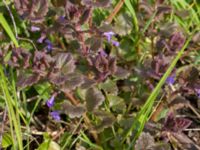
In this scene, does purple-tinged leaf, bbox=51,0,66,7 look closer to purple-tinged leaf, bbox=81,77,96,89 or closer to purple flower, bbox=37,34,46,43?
purple flower, bbox=37,34,46,43

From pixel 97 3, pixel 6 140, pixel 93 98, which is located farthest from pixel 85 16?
pixel 6 140

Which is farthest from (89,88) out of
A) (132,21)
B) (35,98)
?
(132,21)

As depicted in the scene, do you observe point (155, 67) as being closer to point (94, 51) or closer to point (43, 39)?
point (94, 51)

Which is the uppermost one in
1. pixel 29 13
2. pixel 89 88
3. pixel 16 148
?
pixel 29 13

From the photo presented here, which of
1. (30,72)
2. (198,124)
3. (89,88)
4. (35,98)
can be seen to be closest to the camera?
(30,72)

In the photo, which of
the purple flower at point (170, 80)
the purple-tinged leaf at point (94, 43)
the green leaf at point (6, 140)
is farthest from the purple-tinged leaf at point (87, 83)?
the green leaf at point (6, 140)

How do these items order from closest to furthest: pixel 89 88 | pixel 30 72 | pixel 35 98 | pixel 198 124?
pixel 30 72 < pixel 89 88 < pixel 35 98 < pixel 198 124

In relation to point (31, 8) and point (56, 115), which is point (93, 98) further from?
point (31, 8)

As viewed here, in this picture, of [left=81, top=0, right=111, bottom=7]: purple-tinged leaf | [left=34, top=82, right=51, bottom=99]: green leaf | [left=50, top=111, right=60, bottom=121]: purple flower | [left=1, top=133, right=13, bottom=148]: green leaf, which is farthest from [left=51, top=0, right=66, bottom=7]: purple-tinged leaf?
[left=1, top=133, right=13, bottom=148]: green leaf
